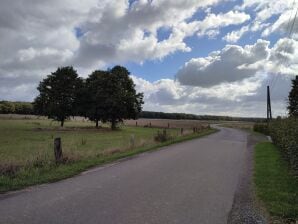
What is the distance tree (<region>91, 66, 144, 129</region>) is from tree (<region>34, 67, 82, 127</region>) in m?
4.69

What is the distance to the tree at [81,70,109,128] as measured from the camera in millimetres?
56344

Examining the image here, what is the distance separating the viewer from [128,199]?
8.29 m

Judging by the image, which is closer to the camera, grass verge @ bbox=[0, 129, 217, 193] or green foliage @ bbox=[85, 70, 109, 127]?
grass verge @ bbox=[0, 129, 217, 193]

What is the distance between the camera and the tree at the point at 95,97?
5634 cm

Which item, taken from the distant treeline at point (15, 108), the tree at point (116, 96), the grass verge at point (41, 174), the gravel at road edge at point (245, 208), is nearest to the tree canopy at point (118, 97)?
the tree at point (116, 96)

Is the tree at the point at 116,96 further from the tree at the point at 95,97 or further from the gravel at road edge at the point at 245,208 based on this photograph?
the gravel at road edge at the point at 245,208

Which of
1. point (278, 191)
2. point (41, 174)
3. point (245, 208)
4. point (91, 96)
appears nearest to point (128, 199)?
point (245, 208)

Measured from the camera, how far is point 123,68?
2382 inches

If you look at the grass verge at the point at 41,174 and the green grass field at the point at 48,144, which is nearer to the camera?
the grass verge at the point at 41,174

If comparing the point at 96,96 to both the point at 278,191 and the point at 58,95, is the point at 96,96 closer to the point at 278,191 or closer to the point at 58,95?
the point at 58,95

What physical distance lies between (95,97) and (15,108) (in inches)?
3781

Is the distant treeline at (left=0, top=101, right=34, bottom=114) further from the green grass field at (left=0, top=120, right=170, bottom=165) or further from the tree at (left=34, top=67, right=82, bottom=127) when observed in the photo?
the green grass field at (left=0, top=120, right=170, bottom=165)

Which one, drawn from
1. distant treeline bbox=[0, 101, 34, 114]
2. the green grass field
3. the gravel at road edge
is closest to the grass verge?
the green grass field

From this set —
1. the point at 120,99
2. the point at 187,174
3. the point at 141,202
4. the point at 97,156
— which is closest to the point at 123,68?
the point at 120,99
